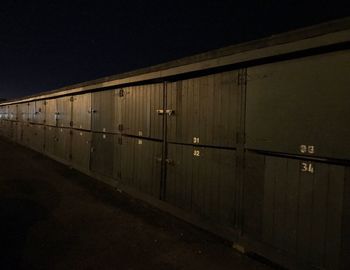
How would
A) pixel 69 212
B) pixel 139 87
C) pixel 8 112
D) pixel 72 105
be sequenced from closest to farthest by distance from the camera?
1. pixel 69 212
2. pixel 139 87
3. pixel 72 105
4. pixel 8 112

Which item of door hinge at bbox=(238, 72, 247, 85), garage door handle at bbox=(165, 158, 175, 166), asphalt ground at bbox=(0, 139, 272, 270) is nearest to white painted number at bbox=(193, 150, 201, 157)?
garage door handle at bbox=(165, 158, 175, 166)

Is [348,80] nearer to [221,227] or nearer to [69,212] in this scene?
[221,227]

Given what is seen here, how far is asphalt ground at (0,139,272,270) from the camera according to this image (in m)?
3.98

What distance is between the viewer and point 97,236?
4789 millimetres

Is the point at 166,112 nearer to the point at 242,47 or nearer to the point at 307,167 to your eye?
the point at 242,47

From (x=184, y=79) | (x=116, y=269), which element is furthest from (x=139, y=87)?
(x=116, y=269)

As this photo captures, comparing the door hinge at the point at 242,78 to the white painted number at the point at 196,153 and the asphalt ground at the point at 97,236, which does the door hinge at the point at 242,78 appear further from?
the asphalt ground at the point at 97,236

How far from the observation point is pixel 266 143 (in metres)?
4.04

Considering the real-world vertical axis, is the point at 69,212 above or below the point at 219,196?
below

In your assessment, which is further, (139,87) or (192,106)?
(139,87)

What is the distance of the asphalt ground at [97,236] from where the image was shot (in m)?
3.98

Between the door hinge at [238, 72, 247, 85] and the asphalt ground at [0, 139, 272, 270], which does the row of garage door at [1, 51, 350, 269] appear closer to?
the door hinge at [238, 72, 247, 85]

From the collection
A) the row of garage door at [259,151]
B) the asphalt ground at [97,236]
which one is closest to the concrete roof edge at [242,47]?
the row of garage door at [259,151]

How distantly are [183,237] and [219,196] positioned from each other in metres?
0.86
